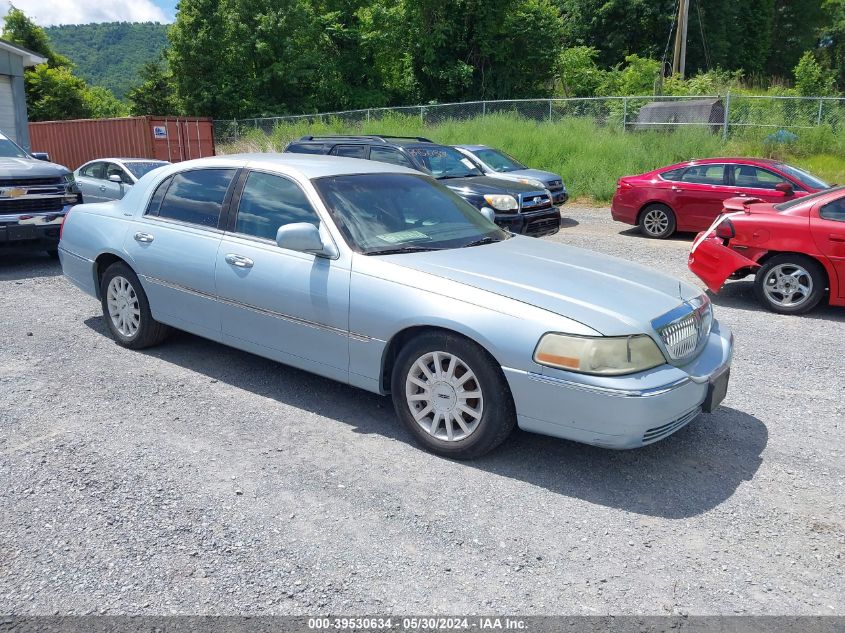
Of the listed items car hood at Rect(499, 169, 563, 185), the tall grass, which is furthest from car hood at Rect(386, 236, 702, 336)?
the tall grass

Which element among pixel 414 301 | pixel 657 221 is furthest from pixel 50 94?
pixel 414 301

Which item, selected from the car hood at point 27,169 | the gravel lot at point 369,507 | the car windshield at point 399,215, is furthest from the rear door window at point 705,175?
the car hood at point 27,169

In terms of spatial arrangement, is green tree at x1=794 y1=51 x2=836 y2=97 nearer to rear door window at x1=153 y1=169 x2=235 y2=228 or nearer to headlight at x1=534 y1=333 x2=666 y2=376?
rear door window at x1=153 y1=169 x2=235 y2=228

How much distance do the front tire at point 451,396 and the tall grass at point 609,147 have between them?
1520 centimetres

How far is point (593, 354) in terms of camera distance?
3.75m

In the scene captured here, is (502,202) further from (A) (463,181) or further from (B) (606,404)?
(B) (606,404)

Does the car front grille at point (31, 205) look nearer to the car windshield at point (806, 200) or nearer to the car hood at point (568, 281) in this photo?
the car hood at point (568, 281)

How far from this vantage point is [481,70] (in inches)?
1362

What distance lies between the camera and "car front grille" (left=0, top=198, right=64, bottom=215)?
9.38 meters

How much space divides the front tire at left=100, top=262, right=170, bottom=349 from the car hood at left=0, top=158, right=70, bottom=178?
170 inches

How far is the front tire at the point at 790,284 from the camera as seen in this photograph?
771cm

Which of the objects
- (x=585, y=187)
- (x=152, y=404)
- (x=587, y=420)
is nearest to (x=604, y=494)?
(x=587, y=420)

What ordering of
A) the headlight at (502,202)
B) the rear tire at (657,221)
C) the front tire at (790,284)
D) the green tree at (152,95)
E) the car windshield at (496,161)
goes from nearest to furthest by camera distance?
the front tire at (790,284) < the headlight at (502,202) < the rear tire at (657,221) < the car windshield at (496,161) < the green tree at (152,95)

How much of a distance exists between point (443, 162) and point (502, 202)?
190 centimetres
